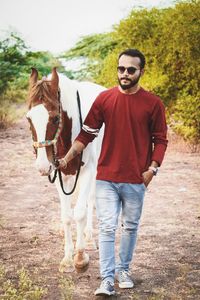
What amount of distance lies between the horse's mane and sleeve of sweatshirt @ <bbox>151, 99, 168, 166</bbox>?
0.82 metres

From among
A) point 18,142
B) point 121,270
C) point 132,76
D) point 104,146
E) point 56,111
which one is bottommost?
point 18,142

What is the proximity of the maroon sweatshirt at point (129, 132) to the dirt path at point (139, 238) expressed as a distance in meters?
1.03

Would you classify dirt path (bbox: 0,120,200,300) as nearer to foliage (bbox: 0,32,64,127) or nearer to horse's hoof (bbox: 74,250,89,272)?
horse's hoof (bbox: 74,250,89,272)

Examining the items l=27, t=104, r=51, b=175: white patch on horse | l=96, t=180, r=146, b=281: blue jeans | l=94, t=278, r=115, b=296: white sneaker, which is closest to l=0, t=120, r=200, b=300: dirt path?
l=94, t=278, r=115, b=296: white sneaker

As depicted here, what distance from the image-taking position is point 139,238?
5.67 m

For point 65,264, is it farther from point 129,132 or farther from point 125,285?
point 129,132

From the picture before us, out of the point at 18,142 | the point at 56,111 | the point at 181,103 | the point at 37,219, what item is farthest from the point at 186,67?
→ the point at 56,111

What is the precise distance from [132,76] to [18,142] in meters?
9.74

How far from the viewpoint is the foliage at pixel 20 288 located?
3928 millimetres

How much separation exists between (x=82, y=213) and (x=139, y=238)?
137cm

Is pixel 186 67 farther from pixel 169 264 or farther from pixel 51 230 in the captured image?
pixel 169 264

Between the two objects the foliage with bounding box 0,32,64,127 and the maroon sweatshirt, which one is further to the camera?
the foliage with bounding box 0,32,64,127

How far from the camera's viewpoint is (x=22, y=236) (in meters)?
5.75

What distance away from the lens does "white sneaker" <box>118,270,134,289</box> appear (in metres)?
4.16
